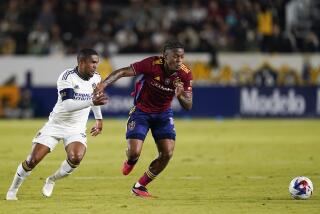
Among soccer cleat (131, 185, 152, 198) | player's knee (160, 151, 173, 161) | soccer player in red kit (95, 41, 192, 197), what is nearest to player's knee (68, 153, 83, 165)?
soccer player in red kit (95, 41, 192, 197)

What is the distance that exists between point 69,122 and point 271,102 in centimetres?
1856

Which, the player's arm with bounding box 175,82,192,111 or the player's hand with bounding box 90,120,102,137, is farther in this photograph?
the player's hand with bounding box 90,120,102,137

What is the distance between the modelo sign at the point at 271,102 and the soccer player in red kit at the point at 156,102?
17260mm

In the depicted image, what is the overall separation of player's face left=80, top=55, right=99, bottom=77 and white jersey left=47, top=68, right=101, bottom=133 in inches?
6.8

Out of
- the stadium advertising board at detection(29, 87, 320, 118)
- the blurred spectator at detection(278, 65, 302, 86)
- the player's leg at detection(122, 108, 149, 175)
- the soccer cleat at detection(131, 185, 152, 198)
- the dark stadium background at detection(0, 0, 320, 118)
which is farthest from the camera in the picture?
the blurred spectator at detection(278, 65, 302, 86)

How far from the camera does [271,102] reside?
29.2 m

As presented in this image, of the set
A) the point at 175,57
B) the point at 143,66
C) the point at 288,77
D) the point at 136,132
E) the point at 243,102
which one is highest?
the point at 175,57

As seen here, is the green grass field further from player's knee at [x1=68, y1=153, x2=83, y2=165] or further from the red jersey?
the red jersey

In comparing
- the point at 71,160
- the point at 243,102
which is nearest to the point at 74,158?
the point at 71,160

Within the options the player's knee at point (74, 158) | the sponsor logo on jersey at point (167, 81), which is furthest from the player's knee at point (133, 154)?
the sponsor logo on jersey at point (167, 81)

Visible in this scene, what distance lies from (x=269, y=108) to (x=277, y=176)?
15.2m

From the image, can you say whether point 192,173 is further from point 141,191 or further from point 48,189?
point 48,189

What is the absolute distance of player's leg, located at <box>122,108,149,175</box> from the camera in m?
11.7

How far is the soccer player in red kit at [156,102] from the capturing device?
453 inches
